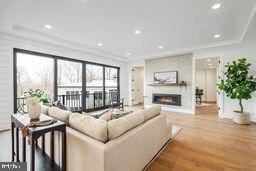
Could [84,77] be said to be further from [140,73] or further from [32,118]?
[140,73]

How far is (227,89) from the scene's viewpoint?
4.16 metres

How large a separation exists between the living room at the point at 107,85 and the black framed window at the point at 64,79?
0.10ft

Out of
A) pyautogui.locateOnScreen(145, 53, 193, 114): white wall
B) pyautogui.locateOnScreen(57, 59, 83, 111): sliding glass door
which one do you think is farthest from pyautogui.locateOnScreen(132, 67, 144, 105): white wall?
pyautogui.locateOnScreen(57, 59, 83, 111): sliding glass door

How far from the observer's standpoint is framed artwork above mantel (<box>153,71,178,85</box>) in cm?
585

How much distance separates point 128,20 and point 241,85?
3905 mm

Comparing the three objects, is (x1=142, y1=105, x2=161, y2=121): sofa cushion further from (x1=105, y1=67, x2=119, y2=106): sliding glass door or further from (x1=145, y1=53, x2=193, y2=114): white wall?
(x1=105, y1=67, x2=119, y2=106): sliding glass door

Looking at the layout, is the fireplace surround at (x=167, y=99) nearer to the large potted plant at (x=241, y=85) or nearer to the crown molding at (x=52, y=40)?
the large potted plant at (x=241, y=85)

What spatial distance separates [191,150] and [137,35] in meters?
3.31

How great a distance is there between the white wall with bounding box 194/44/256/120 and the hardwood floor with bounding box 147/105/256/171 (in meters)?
1.05

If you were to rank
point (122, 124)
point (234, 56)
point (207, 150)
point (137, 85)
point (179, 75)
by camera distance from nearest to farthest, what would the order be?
point (122, 124), point (207, 150), point (234, 56), point (179, 75), point (137, 85)

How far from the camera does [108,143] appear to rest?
1.32 metres

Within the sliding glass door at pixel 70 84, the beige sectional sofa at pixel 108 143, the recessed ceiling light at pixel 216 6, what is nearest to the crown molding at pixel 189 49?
the recessed ceiling light at pixel 216 6

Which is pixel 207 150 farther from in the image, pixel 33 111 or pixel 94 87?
pixel 94 87

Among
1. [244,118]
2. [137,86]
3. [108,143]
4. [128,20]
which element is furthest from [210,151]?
[137,86]
